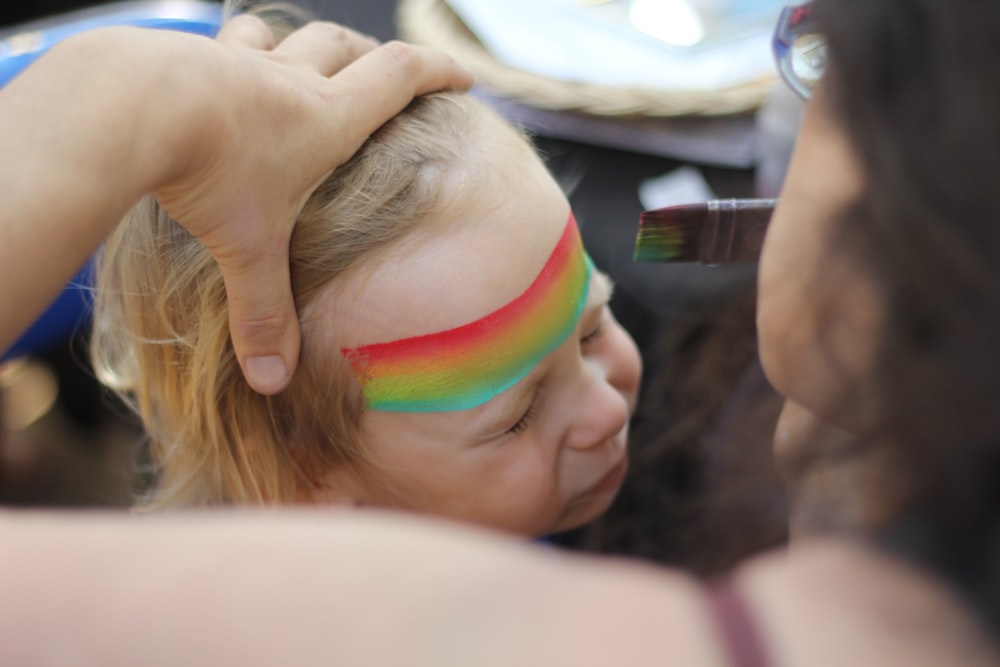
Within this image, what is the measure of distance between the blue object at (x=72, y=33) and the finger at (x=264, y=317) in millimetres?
380

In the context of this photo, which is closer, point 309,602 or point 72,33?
point 309,602

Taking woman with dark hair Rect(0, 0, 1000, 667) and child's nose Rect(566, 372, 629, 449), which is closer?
woman with dark hair Rect(0, 0, 1000, 667)

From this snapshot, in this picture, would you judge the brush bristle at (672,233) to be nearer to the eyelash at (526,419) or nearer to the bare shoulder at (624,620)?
the eyelash at (526,419)

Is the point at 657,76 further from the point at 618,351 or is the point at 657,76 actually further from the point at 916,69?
the point at 916,69

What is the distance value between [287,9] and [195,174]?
17.7 inches

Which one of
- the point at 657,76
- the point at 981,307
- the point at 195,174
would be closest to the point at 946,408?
the point at 981,307

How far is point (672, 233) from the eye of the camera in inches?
28.9

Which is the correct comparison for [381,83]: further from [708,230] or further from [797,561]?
[797,561]

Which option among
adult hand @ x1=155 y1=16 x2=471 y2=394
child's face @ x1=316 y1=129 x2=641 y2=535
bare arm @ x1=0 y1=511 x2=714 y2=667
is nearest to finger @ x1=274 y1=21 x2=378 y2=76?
adult hand @ x1=155 y1=16 x2=471 y2=394

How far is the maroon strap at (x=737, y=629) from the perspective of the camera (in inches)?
12.1

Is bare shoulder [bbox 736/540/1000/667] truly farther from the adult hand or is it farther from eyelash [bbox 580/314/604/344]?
eyelash [bbox 580/314/604/344]

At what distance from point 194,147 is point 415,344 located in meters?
0.24

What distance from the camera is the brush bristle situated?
2.38 ft

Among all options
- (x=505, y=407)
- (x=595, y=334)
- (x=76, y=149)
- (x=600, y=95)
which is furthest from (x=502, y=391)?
(x=600, y=95)
